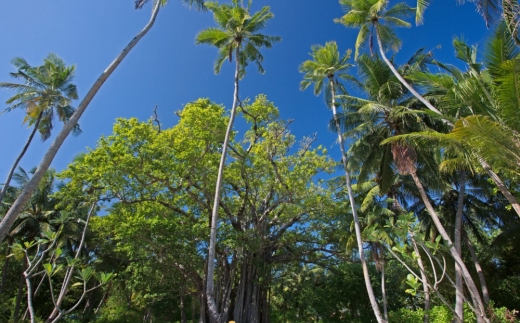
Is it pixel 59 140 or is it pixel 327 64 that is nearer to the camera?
pixel 59 140

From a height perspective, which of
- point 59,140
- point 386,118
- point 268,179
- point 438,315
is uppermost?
point 386,118

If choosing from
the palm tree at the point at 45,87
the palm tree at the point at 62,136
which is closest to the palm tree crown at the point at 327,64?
the palm tree at the point at 62,136

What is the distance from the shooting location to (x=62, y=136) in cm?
633

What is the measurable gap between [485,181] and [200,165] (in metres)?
12.9

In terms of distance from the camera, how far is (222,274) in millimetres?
13133

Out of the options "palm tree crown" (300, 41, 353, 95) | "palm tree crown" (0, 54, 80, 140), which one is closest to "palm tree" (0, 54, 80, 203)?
"palm tree crown" (0, 54, 80, 140)

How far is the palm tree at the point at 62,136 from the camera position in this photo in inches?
210

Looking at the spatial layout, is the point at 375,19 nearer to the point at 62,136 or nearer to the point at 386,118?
the point at 386,118

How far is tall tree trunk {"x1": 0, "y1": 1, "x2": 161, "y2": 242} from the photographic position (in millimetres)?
5324

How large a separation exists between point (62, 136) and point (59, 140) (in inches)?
4.4

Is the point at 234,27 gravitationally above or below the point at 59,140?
above

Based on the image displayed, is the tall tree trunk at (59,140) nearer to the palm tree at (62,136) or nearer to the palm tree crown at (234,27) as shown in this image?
the palm tree at (62,136)

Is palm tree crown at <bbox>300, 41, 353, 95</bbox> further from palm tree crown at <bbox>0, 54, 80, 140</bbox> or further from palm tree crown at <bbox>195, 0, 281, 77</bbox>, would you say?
palm tree crown at <bbox>0, 54, 80, 140</bbox>

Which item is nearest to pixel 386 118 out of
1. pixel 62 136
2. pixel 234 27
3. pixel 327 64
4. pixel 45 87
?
pixel 327 64
